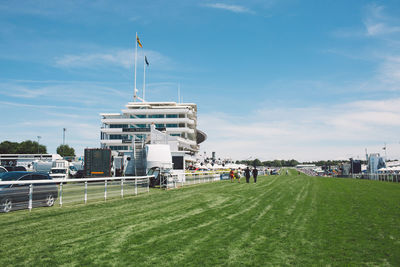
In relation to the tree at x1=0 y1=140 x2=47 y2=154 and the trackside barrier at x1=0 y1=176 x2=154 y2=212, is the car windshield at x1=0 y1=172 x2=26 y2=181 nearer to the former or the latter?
the trackside barrier at x1=0 y1=176 x2=154 y2=212

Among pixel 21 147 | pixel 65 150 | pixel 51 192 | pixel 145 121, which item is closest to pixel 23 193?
pixel 51 192

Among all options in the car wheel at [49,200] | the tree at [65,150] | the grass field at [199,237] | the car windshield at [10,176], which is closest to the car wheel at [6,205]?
the grass field at [199,237]

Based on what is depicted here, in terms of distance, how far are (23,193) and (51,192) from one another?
1.55m

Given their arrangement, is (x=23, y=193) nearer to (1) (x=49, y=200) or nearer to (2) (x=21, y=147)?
(1) (x=49, y=200)

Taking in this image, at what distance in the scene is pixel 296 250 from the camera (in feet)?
23.1

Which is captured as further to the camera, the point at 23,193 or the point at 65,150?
the point at 65,150

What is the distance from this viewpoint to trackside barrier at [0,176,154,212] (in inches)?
476

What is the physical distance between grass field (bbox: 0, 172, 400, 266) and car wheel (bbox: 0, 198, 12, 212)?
1.10 ft

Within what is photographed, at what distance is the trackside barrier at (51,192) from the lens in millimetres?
12094

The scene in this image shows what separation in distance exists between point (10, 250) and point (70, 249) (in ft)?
4.06

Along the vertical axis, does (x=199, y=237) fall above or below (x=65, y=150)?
below

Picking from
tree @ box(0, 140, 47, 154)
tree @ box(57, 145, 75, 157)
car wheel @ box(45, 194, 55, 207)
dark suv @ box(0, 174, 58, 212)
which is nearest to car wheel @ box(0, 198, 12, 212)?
dark suv @ box(0, 174, 58, 212)

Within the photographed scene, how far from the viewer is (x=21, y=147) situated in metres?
108

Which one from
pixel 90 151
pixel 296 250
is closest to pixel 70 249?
pixel 296 250
